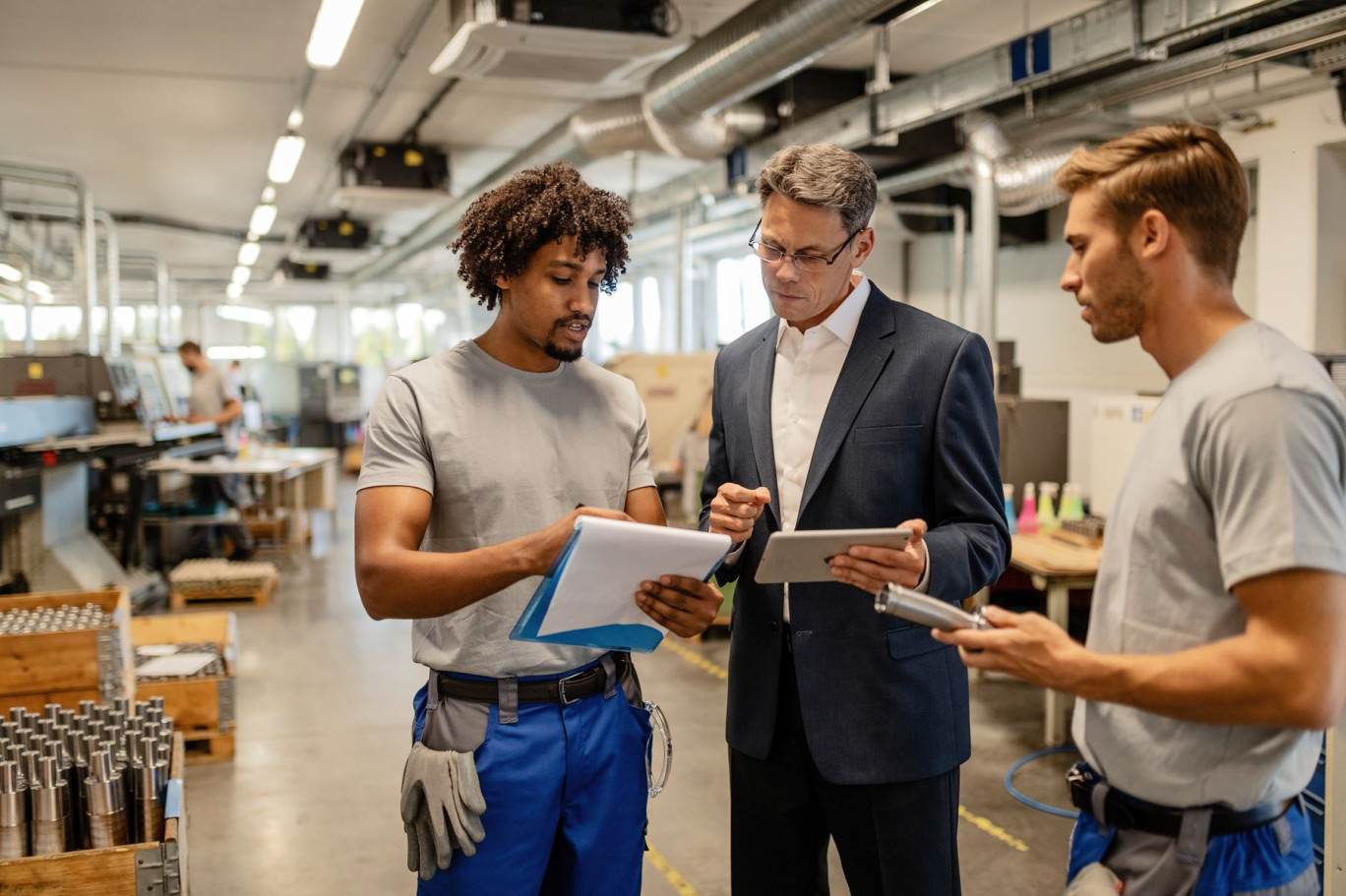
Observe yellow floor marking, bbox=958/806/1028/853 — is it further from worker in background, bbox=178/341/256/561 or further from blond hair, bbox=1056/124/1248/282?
worker in background, bbox=178/341/256/561

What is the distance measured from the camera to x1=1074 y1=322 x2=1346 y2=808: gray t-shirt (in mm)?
1111

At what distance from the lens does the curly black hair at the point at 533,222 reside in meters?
1.77

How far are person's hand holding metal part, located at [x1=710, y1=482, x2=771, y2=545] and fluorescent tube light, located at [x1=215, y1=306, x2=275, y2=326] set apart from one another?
2204cm

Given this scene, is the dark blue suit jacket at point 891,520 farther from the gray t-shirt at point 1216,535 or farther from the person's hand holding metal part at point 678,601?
the gray t-shirt at point 1216,535

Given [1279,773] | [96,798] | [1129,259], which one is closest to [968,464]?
[1129,259]

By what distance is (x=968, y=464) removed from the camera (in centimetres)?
174

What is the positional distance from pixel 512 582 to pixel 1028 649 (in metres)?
0.74

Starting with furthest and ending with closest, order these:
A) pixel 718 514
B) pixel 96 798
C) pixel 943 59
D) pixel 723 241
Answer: pixel 723 241 < pixel 943 59 < pixel 96 798 < pixel 718 514

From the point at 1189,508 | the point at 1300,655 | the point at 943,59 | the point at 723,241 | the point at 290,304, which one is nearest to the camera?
the point at 1300,655

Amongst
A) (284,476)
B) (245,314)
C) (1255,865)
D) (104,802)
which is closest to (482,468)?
(1255,865)

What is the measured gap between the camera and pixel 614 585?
1536 millimetres

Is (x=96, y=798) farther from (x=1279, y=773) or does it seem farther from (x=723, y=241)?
(x=723, y=241)

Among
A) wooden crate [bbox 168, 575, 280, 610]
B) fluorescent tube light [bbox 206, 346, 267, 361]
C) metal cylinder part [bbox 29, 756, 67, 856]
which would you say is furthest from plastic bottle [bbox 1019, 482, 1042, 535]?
fluorescent tube light [bbox 206, 346, 267, 361]

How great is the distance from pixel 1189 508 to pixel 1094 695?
0.24 metres
